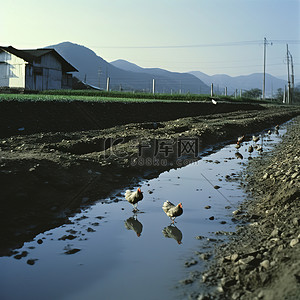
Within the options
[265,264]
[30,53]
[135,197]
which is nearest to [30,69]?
[30,53]

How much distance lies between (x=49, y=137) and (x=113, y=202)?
619 centimetres

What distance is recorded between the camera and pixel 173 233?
19.9ft

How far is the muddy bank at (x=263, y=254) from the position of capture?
3.95m

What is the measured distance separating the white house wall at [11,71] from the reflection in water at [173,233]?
35.9 metres

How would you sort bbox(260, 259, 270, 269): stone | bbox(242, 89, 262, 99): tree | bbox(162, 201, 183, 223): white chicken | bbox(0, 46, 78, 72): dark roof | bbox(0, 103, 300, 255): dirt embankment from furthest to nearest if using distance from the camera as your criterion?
bbox(242, 89, 262, 99): tree < bbox(0, 46, 78, 72): dark roof < bbox(0, 103, 300, 255): dirt embankment < bbox(162, 201, 183, 223): white chicken < bbox(260, 259, 270, 269): stone

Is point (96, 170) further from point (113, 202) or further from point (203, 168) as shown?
point (203, 168)

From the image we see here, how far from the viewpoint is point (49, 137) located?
13.1 metres

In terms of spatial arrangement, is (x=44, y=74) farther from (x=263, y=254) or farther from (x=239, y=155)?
(x=263, y=254)

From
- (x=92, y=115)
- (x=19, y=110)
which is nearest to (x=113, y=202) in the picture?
(x=19, y=110)

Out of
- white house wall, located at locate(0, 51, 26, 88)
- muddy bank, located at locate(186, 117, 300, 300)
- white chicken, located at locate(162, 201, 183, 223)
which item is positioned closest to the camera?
muddy bank, located at locate(186, 117, 300, 300)

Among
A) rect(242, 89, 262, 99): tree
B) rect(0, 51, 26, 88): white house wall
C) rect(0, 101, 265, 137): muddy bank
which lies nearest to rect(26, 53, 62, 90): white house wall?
rect(0, 51, 26, 88): white house wall

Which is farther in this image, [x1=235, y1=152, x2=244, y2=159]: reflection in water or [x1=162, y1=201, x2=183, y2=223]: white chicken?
[x1=235, y1=152, x2=244, y2=159]: reflection in water

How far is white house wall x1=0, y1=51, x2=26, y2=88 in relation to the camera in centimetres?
3925

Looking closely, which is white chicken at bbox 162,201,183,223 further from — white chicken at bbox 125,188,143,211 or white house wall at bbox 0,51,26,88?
white house wall at bbox 0,51,26,88
